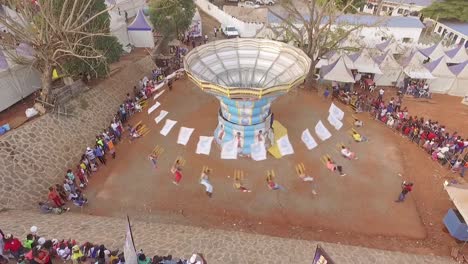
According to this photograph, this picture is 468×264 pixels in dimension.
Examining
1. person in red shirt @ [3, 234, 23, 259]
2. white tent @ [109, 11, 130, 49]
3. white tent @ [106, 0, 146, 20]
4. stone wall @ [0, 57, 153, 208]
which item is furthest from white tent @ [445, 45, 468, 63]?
person in red shirt @ [3, 234, 23, 259]

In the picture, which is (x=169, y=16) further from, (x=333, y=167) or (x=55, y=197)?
(x=333, y=167)

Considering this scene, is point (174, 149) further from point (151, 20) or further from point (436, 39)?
point (436, 39)

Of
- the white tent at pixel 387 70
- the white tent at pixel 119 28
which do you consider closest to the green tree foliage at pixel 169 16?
the white tent at pixel 119 28

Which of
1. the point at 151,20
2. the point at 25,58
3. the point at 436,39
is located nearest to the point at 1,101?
the point at 25,58

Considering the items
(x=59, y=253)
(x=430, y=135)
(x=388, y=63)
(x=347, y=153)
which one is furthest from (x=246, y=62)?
(x=59, y=253)

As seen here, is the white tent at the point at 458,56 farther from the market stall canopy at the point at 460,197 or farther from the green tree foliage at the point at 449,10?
the market stall canopy at the point at 460,197

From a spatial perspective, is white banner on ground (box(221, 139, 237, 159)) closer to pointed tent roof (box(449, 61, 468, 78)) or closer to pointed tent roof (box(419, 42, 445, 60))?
pointed tent roof (box(449, 61, 468, 78))
